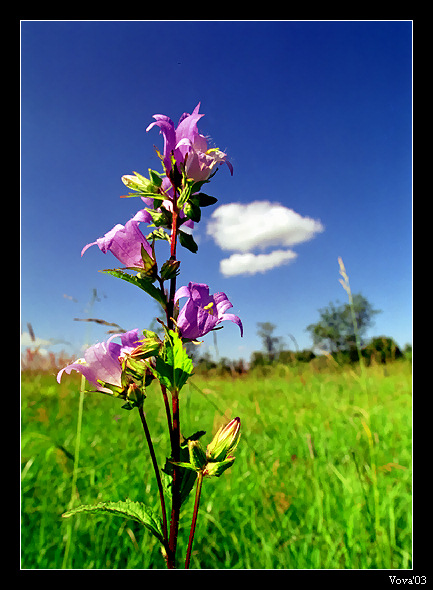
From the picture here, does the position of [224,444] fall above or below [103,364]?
below

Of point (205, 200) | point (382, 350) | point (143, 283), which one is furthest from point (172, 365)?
point (382, 350)

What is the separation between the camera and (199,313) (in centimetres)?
89

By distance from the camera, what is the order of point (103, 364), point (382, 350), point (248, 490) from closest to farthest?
point (103, 364) < point (248, 490) < point (382, 350)

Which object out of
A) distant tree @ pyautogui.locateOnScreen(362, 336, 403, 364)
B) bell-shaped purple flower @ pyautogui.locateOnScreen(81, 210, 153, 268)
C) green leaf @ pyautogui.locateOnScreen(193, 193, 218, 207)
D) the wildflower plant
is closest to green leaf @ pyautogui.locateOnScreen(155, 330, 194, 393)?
Answer: the wildflower plant

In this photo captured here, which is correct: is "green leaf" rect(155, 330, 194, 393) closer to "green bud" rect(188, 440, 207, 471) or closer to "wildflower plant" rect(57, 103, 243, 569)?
"wildflower plant" rect(57, 103, 243, 569)

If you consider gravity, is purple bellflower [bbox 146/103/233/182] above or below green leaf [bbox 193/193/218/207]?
above

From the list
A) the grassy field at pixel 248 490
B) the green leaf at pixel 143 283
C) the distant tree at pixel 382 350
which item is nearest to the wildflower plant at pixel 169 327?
the green leaf at pixel 143 283

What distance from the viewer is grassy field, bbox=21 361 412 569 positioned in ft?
5.76

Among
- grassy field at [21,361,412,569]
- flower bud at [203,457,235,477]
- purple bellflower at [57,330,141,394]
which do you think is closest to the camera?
flower bud at [203,457,235,477]

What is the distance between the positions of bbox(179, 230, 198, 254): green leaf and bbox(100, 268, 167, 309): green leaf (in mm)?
142

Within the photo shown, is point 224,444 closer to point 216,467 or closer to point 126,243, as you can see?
point 216,467

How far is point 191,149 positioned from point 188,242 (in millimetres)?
233
